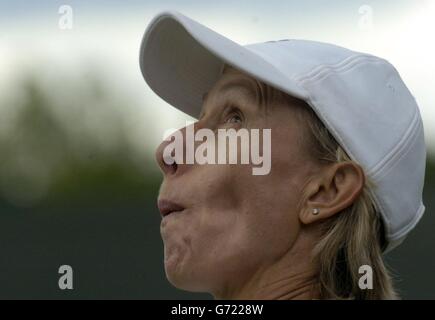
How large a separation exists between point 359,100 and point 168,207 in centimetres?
35

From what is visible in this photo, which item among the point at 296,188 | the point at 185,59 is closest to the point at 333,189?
the point at 296,188

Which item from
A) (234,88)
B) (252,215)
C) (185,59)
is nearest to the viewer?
(252,215)

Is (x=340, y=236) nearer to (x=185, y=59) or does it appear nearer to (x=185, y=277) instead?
(x=185, y=277)

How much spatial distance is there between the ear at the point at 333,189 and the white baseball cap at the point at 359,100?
3 centimetres

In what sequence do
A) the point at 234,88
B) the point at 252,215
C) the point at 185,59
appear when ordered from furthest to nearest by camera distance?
1. the point at 185,59
2. the point at 234,88
3. the point at 252,215

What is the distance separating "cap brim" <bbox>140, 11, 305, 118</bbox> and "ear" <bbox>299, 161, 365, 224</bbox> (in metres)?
0.13

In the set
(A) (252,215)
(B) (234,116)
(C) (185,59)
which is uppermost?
(C) (185,59)

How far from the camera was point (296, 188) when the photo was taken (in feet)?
5.56

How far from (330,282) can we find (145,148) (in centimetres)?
206

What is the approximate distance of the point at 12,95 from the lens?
4039 millimetres

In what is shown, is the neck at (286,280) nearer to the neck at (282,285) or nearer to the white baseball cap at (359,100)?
the neck at (282,285)

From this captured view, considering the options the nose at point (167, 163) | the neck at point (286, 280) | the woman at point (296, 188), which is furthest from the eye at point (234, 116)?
the neck at point (286, 280)

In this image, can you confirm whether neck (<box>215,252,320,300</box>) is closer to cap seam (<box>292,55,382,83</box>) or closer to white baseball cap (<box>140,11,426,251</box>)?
white baseball cap (<box>140,11,426,251</box>)
